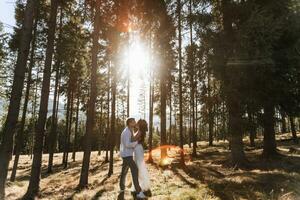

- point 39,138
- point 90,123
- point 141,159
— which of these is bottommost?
point 141,159

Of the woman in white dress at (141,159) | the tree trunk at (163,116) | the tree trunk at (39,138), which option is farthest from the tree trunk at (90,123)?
the tree trunk at (163,116)

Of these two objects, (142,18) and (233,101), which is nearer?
(233,101)

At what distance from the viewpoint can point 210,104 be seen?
58.3ft

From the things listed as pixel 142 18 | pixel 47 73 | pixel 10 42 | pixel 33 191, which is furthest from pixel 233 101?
pixel 10 42

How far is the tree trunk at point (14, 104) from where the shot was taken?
9094mm

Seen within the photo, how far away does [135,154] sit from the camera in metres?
10.3

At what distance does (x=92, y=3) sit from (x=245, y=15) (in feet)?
25.9

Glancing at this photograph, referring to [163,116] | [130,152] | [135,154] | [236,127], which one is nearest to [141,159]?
[135,154]

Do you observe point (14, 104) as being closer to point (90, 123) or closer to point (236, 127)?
point (90, 123)

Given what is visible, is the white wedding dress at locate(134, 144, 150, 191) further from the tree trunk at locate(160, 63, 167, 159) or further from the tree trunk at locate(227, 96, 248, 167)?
the tree trunk at locate(160, 63, 167, 159)

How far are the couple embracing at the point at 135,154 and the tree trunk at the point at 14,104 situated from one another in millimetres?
3176

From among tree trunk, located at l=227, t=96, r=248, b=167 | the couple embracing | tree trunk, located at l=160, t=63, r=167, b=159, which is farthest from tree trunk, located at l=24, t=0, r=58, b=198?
tree trunk, located at l=160, t=63, r=167, b=159

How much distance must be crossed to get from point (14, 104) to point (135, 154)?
3.92 meters

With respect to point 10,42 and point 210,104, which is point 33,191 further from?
point 10,42
